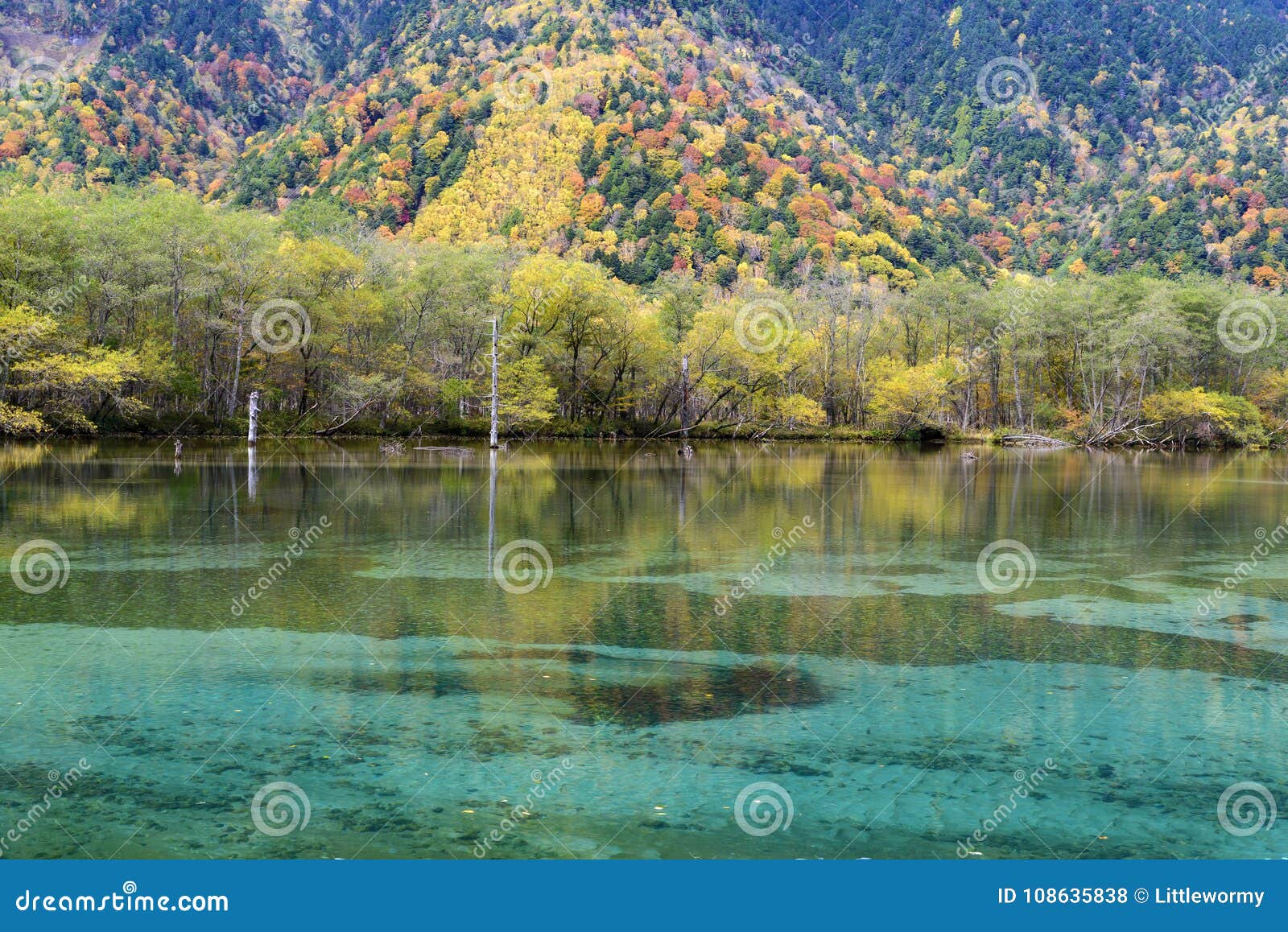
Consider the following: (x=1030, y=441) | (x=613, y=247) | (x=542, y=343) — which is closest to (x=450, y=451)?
(x=542, y=343)

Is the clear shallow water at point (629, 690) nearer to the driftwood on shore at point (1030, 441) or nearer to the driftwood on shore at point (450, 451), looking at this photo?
the driftwood on shore at point (450, 451)

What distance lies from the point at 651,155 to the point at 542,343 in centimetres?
7678

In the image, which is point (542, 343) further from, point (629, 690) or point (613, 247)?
point (629, 690)

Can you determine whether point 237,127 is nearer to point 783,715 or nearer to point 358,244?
point 358,244

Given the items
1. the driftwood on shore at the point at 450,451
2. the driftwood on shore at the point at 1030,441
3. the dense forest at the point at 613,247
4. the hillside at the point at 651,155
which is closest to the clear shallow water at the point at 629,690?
the driftwood on shore at the point at 450,451

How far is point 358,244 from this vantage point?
257 ft

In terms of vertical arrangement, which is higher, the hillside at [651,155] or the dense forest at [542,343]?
the hillside at [651,155]

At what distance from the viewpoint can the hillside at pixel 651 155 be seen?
130 meters

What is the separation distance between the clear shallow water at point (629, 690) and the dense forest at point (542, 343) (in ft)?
122

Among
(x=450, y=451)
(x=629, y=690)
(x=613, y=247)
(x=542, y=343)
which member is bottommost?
(x=450, y=451)

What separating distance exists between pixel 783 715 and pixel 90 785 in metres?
5.45

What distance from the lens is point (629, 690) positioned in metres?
10.5

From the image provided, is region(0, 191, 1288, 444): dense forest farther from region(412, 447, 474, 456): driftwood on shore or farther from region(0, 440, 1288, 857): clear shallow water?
region(0, 440, 1288, 857): clear shallow water

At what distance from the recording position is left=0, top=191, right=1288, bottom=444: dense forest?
5634cm
